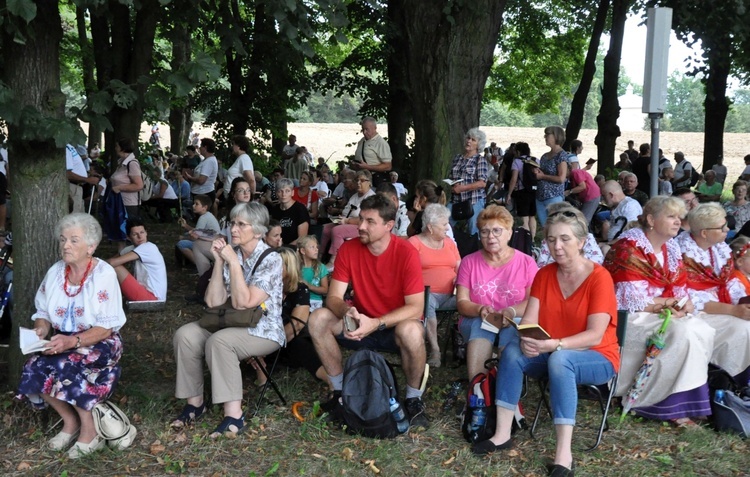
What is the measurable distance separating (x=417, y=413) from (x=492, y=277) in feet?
3.55

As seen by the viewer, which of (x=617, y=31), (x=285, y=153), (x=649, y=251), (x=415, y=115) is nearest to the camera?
(x=649, y=251)

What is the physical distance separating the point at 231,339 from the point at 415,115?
6378mm

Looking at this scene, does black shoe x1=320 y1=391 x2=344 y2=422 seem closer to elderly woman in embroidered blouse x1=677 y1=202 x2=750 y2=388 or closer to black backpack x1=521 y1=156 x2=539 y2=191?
elderly woman in embroidered blouse x1=677 y1=202 x2=750 y2=388

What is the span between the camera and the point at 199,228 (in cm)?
931

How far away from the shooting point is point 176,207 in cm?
1516

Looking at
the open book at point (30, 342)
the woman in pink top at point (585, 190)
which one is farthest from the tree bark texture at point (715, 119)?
the open book at point (30, 342)

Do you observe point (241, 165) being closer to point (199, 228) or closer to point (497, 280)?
point (199, 228)

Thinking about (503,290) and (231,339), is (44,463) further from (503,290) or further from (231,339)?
(503,290)

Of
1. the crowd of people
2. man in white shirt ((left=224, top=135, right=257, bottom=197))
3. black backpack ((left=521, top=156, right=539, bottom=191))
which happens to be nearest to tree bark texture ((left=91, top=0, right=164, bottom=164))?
man in white shirt ((left=224, top=135, right=257, bottom=197))

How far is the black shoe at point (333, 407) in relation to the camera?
5.39 m

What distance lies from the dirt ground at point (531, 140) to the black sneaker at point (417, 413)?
31.8m

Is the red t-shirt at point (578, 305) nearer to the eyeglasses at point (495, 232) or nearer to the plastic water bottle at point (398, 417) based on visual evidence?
the eyeglasses at point (495, 232)

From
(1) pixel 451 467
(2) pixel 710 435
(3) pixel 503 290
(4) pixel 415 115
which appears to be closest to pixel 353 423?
(1) pixel 451 467

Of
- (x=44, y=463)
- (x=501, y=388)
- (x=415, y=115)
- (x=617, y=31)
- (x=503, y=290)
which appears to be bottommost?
(x=44, y=463)
